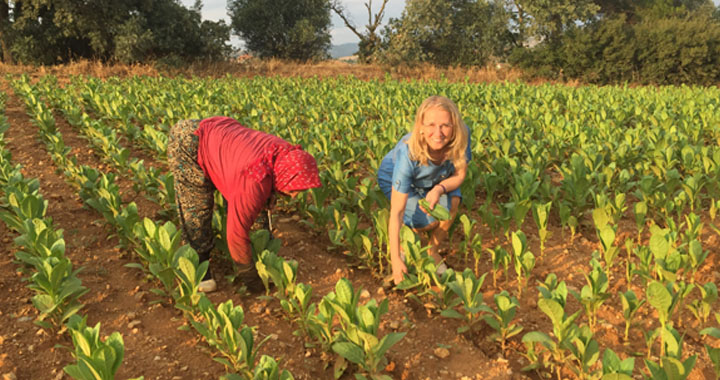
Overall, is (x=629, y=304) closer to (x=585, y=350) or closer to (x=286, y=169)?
(x=585, y=350)

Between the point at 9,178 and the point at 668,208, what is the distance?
19.9 feet

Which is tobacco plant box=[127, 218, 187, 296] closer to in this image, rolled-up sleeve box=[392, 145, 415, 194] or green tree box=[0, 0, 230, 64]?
rolled-up sleeve box=[392, 145, 415, 194]

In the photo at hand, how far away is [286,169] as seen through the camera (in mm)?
2943

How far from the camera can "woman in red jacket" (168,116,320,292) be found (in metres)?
2.97

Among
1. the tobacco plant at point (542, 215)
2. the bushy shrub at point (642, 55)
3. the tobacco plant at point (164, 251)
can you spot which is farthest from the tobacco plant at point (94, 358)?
the bushy shrub at point (642, 55)

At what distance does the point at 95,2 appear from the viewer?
68.4 ft

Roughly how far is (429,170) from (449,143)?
0.25m

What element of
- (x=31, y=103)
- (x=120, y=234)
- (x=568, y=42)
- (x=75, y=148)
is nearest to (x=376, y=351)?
(x=120, y=234)

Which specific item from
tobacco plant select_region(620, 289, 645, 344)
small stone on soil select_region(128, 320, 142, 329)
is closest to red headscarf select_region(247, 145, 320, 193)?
small stone on soil select_region(128, 320, 142, 329)

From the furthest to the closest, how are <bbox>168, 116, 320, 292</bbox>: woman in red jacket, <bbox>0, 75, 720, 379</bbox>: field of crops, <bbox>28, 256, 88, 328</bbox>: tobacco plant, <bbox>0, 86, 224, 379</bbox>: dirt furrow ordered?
<bbox>168, 116, 320, 292</bbox>: woman in red jacket < <bbox>28, 256, 88, 328</bbox>: tobacco plant < <bbox>0, 86, 224, 379</bbox>: dirt furrow < <bbox>0, 75, 720, 379</bbox>: field of crops

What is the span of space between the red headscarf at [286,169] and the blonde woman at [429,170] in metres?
0.79

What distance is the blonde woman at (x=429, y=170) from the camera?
3.38 meters

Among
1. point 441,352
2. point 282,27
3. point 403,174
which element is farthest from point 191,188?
point 282,27

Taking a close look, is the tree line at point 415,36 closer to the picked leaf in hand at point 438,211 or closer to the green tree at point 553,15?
the green tree at point 553,15
